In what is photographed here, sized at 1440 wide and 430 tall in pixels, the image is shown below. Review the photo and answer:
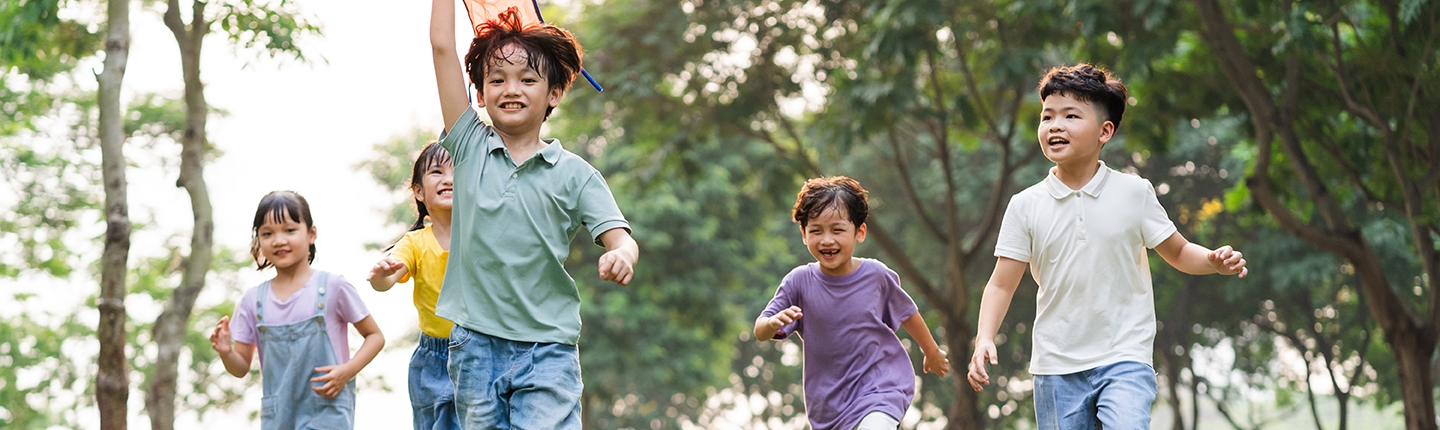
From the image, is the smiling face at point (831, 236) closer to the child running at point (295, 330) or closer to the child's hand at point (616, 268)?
the child running at point (295, 330)

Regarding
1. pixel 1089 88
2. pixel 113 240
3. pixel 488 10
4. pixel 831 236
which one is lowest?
pixel 831 236

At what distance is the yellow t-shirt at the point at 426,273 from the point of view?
5.23 meters

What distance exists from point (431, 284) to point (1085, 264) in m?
2.49

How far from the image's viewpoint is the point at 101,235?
2033cm

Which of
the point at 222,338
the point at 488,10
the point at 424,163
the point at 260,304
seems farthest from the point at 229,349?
the point at 488,10

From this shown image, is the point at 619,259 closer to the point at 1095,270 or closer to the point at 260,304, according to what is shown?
the point at 1095,270

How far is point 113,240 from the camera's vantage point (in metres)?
7.44

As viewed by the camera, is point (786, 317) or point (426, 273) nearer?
point (786, 317)

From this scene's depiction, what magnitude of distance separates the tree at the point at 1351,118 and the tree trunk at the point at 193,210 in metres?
7.48

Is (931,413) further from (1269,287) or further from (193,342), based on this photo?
(193,342)

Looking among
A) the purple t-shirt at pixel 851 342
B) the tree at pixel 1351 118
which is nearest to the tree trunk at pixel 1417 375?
the tree at pixel 1351 118

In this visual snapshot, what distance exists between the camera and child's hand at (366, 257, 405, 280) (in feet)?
13.3

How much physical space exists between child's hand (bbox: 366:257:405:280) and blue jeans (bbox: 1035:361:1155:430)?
2.19 m

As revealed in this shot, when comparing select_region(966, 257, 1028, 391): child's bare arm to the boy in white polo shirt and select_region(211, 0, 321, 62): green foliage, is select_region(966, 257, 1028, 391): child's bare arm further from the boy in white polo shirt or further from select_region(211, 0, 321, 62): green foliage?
select_region(211, 0, 321, 62): green foliage
